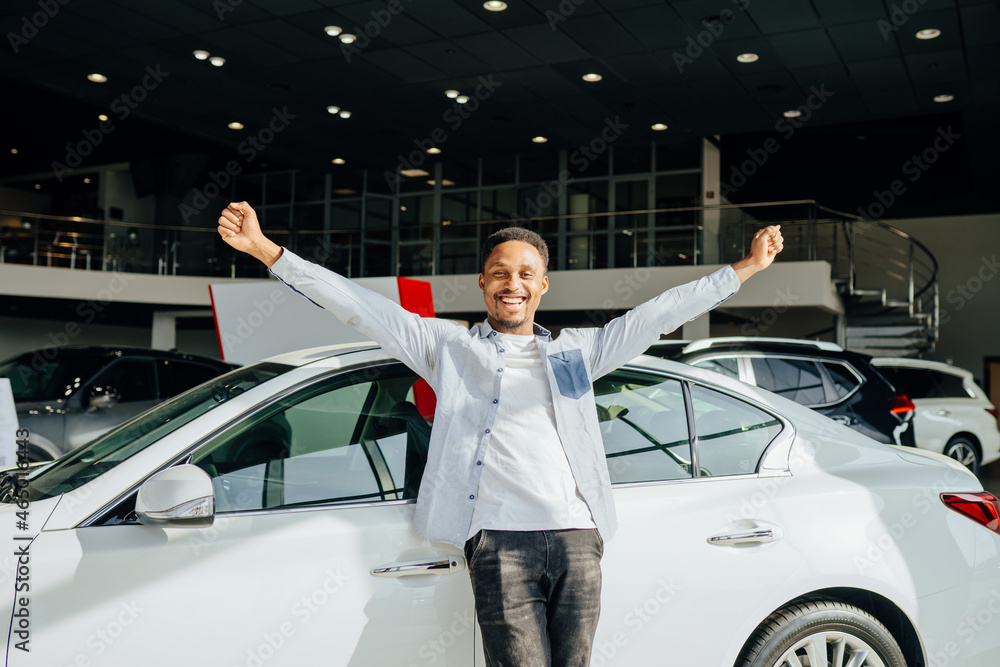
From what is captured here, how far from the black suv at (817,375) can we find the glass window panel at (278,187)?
18393 millimetres

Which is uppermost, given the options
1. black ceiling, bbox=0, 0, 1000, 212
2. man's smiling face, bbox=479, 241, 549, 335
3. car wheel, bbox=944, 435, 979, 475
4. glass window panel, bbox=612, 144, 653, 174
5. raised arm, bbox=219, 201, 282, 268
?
glass window panel, bbox=612, 144, 653, 174

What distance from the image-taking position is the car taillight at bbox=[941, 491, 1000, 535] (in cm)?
246

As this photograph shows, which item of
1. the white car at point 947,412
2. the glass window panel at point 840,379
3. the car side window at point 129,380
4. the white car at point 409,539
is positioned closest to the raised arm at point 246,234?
the white car at point 409,539

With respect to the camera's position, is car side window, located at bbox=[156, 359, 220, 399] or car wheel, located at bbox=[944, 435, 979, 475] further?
car wheel, located at bbox=[944, 435, 979, 475]

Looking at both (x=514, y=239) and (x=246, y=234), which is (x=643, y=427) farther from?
(x=246, y=234)

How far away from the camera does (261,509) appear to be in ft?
6.59

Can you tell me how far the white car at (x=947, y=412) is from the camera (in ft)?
31.3

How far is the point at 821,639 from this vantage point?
2301mm

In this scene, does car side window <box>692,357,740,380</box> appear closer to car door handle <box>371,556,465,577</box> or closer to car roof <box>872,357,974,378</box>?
car roof <box>872,357,974,378</box>

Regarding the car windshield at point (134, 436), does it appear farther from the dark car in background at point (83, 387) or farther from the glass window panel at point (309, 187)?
the glass window panel at point (309, 187)

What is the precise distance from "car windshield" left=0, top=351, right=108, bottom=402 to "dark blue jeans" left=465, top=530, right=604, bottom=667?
6188mm

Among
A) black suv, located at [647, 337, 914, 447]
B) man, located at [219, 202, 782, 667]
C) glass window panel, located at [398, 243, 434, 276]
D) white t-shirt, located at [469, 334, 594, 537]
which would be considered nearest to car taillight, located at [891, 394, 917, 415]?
black suv, located at [647, 337, 914, 447]

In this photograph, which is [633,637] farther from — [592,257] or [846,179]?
[846,179]

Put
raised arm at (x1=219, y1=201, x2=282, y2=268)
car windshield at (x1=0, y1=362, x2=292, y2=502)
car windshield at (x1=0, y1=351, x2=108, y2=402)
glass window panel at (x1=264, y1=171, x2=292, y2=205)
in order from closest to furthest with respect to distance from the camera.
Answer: raised arm at (x1=219, y1=201, x2=282, y2=268), car windshield at (x1=0, y1=362, x2=292, y2=502), car windshield at (x1=0, y1=351, x2=108, y2=402), glass window panel at (x1=264, y1=171, x2=292, y2=205)
